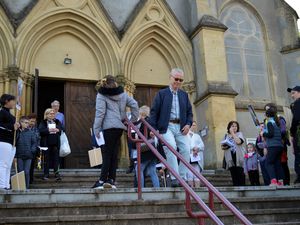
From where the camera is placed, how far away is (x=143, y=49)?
1362 cm

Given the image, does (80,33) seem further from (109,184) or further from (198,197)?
(198,197)

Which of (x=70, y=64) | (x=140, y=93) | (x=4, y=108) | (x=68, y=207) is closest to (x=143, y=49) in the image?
(x=140, y=93)

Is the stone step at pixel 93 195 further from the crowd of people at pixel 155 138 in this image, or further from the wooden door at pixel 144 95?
the wooden door at pixel 144 95

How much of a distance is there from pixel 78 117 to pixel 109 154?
677 cm

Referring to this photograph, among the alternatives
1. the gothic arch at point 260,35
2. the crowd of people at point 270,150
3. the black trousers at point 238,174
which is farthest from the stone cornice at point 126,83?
the black trousers at point 238,174

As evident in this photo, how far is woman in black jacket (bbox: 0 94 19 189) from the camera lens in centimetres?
620

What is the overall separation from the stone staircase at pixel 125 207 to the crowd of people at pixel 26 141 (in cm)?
136

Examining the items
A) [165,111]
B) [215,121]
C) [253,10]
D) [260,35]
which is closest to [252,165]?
[165,111]

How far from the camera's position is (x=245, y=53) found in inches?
580

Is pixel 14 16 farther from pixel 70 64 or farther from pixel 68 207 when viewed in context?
pixel 68 207

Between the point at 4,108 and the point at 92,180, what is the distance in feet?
9.63

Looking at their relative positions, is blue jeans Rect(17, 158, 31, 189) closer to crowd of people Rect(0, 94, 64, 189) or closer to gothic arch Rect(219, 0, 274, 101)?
crowd of people Rect(0, 94, 64, 189)

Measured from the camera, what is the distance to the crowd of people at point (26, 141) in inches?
250

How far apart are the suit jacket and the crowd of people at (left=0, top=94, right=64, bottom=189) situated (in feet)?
7.06
